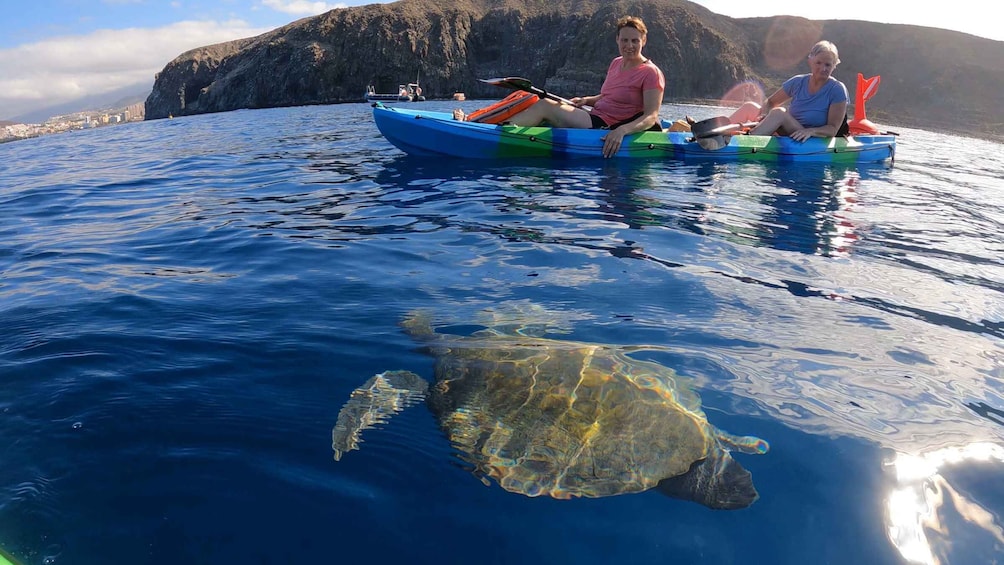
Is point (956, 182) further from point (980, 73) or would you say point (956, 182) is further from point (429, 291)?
point (980, 73)

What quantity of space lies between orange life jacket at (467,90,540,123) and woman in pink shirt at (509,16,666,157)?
9cm

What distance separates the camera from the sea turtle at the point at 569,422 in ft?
6.67

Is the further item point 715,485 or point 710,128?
point 710,128

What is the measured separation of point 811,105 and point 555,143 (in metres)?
4.36

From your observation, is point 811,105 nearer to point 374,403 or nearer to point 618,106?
point 618,106

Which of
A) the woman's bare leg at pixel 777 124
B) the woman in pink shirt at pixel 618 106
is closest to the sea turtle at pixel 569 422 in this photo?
the woman in pink shirt at pixel 618 106

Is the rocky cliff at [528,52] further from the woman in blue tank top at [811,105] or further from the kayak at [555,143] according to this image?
the kayak at [555,143]

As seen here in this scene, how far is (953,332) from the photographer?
324cm

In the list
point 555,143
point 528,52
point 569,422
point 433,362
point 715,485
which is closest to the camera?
point 715,485

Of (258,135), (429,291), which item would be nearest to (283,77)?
(258,135)

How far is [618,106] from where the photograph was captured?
29.2 feet

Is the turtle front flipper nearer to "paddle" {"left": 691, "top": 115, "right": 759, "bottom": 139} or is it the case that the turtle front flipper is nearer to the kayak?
the kayak

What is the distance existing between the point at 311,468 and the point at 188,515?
1.32ft

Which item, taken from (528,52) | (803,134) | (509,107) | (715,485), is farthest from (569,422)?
(528,52)
